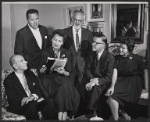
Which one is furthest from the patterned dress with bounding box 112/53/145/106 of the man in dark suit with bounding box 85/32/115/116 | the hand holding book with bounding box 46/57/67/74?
the hand holding book with bounding box 46/57/67/74

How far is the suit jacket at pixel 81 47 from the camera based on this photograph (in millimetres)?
2711

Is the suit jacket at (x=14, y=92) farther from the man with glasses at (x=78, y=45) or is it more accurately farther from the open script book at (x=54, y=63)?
the man with glasses at (x=78, y=45)

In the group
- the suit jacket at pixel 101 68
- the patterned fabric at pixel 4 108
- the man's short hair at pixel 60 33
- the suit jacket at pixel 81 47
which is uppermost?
the man's short hair at pixel 60 33

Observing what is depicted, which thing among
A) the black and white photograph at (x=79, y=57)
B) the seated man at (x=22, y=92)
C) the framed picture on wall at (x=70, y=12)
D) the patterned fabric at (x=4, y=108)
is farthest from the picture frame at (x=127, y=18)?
the patterned fabric at (x=4, y=108)

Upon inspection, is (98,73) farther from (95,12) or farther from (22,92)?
(22,92)

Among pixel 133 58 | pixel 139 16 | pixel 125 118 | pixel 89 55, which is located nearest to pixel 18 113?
pixel 89 55

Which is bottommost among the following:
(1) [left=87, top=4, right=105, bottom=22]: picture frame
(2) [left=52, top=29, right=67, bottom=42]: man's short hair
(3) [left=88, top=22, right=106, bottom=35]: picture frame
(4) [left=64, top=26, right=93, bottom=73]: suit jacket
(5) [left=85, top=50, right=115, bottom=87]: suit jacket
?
(5) [left=85, top=50, right=115, bottom=87]: suit jacket

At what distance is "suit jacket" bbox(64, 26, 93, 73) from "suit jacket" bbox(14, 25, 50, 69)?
0.24 metres

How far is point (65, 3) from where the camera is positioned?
268 cm

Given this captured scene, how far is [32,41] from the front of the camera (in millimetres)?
2697

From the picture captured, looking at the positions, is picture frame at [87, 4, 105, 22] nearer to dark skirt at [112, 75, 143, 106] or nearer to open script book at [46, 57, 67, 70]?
open script book at [46, 57, 67, 70]

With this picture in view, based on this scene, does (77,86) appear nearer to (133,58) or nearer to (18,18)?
(133,58)

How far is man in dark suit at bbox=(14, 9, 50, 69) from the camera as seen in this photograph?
267 cm

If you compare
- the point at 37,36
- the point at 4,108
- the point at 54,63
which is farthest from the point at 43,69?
the point at 4,108
